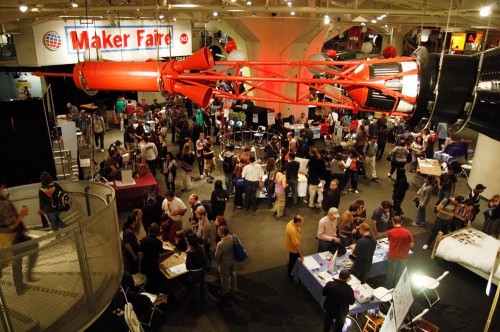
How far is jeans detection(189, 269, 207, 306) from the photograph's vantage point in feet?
20.1

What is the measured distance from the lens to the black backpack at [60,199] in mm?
5668

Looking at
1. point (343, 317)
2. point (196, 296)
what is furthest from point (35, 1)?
point (343, 317)

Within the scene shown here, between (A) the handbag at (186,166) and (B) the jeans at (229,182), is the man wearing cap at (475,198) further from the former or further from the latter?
(A) the handbag at (186,166)

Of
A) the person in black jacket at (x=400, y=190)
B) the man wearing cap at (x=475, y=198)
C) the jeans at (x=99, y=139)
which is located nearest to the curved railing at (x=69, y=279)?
the person in black jacket at (x=400, y=190)

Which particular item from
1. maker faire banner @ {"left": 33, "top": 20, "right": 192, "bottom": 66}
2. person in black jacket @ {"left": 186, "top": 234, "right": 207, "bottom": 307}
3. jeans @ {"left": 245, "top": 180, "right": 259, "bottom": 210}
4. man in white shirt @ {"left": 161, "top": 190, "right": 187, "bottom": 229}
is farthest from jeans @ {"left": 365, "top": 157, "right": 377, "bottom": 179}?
person in black jacket @ {"left": 186, "top": 234, "right": 207, "bottom": 307}

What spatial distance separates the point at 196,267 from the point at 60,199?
7.72ft

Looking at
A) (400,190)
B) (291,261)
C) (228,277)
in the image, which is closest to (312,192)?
(400,190)

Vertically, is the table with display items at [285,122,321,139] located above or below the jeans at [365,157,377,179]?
above

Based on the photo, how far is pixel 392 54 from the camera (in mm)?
9266

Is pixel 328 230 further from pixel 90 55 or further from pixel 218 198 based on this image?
pixel 90 55

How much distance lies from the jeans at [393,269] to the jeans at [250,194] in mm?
3945

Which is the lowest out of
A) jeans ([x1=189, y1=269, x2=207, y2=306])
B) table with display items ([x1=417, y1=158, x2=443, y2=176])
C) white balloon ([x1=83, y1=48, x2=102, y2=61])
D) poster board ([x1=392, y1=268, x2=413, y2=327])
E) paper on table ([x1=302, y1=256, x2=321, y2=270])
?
jeans ([x1=189, y1=269, x2=207, y2=306])

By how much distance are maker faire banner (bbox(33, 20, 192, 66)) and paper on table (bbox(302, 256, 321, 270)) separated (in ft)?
26.9

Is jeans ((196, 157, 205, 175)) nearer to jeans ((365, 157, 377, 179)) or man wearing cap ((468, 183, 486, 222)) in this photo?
jeans ((365, 157, 377, 179))
